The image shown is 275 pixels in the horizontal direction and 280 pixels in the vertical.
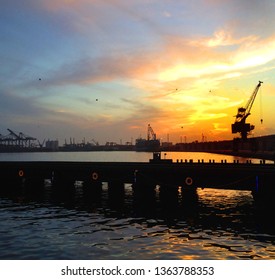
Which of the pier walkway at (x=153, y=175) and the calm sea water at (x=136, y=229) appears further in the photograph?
the pier walkway at (x=153, y=175)

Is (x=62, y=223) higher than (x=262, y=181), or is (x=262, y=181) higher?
(x=262, y=181)

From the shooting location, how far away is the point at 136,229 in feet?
93.5

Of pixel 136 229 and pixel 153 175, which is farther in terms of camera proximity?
pixel 153 175

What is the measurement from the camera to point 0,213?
37.0m

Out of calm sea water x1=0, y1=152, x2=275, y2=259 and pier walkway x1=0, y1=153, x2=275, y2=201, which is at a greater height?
pier walkway x1=0, y1=153, x2=275, y2=201

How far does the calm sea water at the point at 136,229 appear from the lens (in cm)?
2205

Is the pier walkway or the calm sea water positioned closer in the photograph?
the calm sea water

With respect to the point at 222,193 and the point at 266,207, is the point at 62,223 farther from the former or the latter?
the point at 222,193

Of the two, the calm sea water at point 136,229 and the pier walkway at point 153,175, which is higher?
the pier walkway at point 153,175

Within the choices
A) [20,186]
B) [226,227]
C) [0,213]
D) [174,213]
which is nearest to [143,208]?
[174,213]

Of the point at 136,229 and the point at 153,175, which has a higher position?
the point at 153,175

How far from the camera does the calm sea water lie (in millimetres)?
22047
